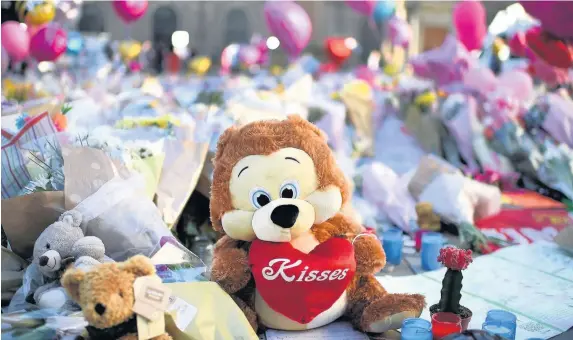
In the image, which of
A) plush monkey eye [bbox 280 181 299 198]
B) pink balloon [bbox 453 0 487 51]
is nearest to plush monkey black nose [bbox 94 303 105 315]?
plush monkey eye [bbox 280 181 299 198]

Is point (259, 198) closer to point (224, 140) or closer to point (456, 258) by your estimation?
point (224, 140)

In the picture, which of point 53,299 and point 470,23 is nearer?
point 53,299

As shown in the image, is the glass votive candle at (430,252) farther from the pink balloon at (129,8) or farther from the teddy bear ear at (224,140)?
the pink balloon at (129,8)

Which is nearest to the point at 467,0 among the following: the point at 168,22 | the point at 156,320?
the point at 156,320

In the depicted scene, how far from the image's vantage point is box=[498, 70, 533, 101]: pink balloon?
615 centimetres

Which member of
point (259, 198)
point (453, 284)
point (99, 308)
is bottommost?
point (453, 284)

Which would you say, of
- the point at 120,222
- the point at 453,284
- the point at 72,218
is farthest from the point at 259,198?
the point at 453,284

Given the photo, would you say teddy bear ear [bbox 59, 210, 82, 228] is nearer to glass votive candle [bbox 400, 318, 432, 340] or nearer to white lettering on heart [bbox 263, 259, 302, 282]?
white lettering on heart [bbox 263, 259, 302, 282]

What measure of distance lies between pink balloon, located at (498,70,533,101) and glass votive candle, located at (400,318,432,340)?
417cm

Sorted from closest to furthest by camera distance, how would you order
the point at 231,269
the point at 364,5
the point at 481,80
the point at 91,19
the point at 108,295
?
the point at 108,295, the point at 231,269, the point at 481,80, the point at 364,5, the point at 91,19

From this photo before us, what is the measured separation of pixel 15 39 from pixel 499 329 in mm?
6161

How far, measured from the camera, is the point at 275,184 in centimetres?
257

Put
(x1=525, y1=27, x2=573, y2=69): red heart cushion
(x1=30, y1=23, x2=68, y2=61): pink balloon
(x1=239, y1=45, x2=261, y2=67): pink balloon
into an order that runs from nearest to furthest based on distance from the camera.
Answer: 1. (x1=525, y1=27, x2=573, y2=69): red heart cushion
2. (x1=30, y1=23, x2=68, y2=61): pink balloon
3. (x1=239, y1=45, x2=261, y2=67): pink balloon

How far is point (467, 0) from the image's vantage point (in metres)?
7.32
